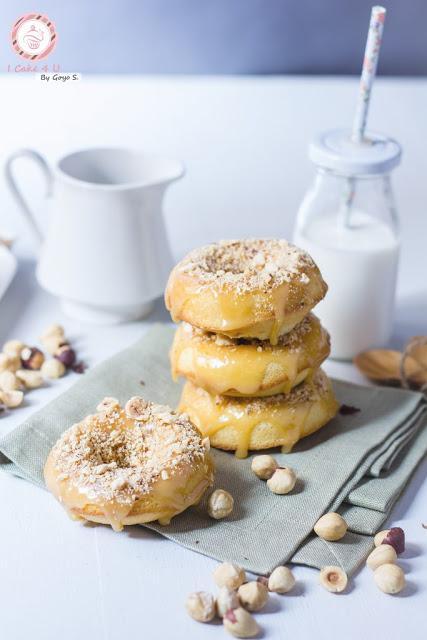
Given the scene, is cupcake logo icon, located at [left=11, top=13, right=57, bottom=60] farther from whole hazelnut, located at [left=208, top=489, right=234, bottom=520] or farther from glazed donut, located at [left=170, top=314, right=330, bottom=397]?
whole hazelnut, located at [left=208, top=489, right=234, bottom=520]

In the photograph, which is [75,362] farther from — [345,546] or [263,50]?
[263,50]

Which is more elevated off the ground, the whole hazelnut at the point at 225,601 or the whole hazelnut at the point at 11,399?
the whole hazelnut at the point at 225,601

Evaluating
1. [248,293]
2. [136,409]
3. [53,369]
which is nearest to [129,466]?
[136,409]

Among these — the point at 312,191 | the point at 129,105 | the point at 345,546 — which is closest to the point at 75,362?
the point at 312,191

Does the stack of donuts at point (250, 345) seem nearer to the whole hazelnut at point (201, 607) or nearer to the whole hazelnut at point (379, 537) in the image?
the whole hazelnut at point (379, 537)

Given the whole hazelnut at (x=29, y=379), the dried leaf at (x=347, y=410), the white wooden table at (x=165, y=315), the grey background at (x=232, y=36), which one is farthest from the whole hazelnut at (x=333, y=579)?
the grey background at (x=232, y=36)

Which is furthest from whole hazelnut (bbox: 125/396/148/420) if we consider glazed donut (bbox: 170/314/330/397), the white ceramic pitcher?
the white ceramic pitcher
